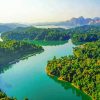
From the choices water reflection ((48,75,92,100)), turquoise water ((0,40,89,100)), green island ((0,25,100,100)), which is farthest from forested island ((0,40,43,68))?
water reflection ((48,75,92,100))

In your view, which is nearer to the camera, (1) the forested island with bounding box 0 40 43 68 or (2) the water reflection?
(2) the water reflection

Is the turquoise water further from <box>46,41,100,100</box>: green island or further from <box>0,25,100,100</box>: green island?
<box>0,25,100,100</box>: green island

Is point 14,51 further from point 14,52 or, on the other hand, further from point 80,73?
point 80,73

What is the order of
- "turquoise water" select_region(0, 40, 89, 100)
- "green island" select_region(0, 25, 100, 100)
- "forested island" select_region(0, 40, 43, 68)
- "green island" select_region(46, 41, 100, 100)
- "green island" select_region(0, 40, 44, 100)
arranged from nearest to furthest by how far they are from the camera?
"green island" select_region(46, 41, 100, 100), "turquoise water" select_region(0, 40, 89, 100), "green island" select_region(0, 25, 100, 100), "green island" select_region(0, 40, 44, 100), "forested island" select_region(0, 40, 43, 68)

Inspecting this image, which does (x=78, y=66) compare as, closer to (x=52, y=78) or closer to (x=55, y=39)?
(x=52, y=78)

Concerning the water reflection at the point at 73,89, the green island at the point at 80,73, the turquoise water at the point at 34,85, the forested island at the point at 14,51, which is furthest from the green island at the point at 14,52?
the water reflection at the point at 73,89

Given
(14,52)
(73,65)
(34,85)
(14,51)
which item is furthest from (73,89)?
(14,51)

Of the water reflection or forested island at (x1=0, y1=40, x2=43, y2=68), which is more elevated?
forested island at (x1=0, y1=40, x2=43, y2=68)
